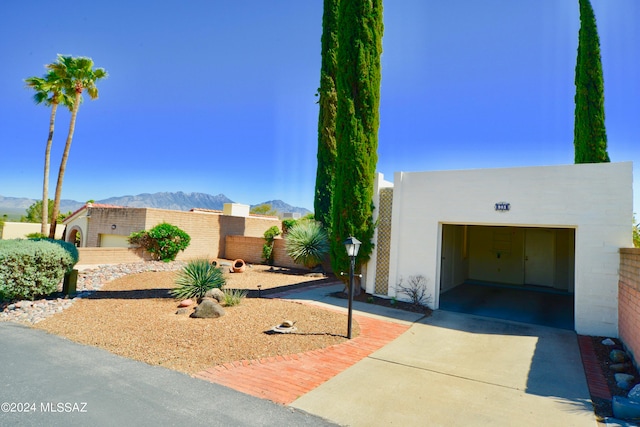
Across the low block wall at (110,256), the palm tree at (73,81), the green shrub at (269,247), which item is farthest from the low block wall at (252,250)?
the palm tree at (73,81)

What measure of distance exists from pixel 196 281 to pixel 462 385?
293 inches

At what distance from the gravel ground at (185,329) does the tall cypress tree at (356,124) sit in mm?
2839

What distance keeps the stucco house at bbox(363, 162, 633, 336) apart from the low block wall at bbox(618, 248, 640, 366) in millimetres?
386

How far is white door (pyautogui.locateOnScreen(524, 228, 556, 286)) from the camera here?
1380 centimetres

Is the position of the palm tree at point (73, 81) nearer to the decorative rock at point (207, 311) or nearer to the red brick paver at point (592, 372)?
the decorative rock at point (207, 311)

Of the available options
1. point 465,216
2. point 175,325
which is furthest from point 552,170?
point 175,325

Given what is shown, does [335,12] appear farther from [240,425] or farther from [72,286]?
[240,425]

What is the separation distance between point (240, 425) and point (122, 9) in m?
13.1

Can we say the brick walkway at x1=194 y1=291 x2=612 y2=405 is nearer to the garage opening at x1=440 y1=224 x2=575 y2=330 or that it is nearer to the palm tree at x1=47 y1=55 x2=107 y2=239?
the garage opening at x1=440 y1=224 x2=575 y2=330

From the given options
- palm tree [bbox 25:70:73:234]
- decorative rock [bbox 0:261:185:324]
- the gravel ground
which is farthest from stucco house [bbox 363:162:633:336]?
palm tree [bbox 25:70:73:234]

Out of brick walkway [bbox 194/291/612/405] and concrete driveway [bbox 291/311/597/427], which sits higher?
concrete driveway [bbox 291/311/597/427]

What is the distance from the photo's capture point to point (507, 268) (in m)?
14.5

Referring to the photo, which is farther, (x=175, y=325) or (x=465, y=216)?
(x=465, y=216)

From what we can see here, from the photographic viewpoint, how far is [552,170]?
808 centimetres
